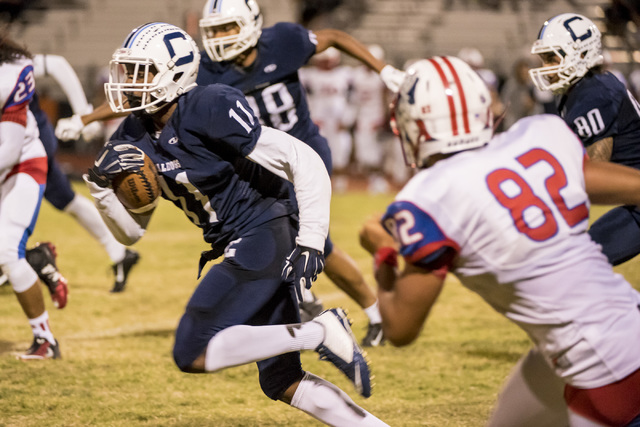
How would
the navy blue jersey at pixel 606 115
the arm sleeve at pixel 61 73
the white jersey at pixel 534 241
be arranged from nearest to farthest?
the white jersey at pixel 534 241 < the navy blue jersey at pixel 606 115 < the arm sleeve at pixel 61 73

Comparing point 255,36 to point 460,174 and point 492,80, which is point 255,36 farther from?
point 492,80

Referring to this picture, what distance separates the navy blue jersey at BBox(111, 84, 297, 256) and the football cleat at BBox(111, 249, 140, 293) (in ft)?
11.0

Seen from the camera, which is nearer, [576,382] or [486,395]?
[576,382]

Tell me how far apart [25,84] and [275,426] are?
2.55 meters

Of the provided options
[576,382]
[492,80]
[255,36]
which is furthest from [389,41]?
[576,382]

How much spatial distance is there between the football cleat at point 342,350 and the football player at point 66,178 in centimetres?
267

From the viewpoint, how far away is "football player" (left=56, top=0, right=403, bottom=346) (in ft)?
15.8

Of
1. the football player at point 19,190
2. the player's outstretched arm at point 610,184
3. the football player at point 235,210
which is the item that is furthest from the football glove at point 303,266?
the football player at point 19,190

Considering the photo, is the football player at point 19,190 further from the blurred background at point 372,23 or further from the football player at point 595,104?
the blurred background at point 372,23

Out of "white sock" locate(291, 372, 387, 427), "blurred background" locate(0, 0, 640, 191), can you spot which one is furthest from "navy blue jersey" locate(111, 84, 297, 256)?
"blurred background" locate(0, 0, 640, 191)

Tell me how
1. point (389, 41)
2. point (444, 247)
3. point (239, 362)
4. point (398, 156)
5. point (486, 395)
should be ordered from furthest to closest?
point (389, 41)
point (398, 156)
point (486, 395)
point (239, 362)
point (444, 247)

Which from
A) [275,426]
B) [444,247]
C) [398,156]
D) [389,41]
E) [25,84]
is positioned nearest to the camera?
[444,247]

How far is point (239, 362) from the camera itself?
2967 mm

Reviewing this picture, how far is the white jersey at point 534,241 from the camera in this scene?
2.11m
